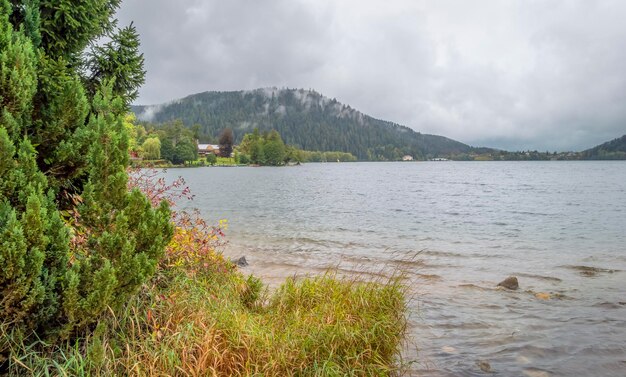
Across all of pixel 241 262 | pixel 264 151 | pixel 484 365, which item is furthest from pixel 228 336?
pixel 264 151

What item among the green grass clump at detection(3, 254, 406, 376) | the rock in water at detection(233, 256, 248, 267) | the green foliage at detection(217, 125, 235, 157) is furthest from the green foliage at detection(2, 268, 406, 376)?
the green foliage at detection(217, 125, 235, 157)

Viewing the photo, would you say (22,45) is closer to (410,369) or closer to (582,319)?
(410,369)

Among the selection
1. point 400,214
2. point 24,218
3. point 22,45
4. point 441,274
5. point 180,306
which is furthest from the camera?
point 400,214

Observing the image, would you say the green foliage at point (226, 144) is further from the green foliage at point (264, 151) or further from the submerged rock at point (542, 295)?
the submerged rock at point (542, 295)

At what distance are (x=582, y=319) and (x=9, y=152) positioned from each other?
34.8 ft

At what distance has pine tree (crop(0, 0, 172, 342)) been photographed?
3.65 meters

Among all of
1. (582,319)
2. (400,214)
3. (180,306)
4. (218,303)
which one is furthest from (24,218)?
(400,214)

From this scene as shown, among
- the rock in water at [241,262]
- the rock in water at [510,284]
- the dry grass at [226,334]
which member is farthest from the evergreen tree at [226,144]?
the dry grass at [226,334]

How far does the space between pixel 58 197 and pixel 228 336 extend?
308 cm

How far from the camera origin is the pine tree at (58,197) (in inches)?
144

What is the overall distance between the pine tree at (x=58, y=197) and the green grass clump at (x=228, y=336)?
37 cm

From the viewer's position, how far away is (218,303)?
5.96 meters

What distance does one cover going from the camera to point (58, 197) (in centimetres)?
535

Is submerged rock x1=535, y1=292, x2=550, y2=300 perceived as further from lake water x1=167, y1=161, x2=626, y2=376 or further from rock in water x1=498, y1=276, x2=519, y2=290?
rock in water x1=498, y1=276, x2=519, y2=290
